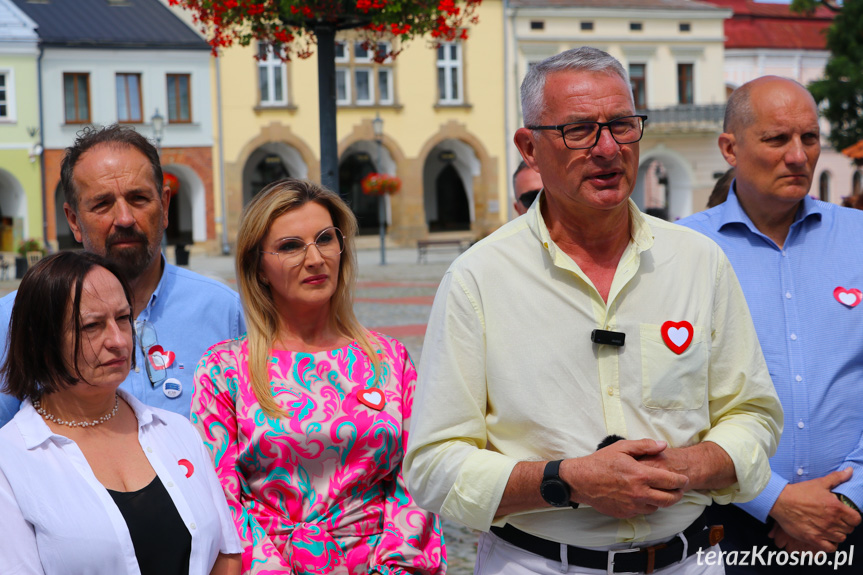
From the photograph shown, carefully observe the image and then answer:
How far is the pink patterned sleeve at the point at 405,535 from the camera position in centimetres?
283

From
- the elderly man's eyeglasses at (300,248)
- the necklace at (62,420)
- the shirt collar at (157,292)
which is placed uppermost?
the elderly man's eyeglasses at (300,248)

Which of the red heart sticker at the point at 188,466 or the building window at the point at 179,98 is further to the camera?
the building window at the point at 179,98

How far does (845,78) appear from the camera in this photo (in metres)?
28.8

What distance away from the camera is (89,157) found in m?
3.16

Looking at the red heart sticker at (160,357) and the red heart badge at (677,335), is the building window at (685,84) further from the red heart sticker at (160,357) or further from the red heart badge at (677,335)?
the red heart badge at (677,335)

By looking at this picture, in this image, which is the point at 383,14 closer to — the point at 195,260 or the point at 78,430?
the point at 78,430

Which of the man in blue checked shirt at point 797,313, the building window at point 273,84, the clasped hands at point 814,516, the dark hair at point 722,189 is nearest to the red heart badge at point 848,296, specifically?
the man in blue checked shirt at point 797,313

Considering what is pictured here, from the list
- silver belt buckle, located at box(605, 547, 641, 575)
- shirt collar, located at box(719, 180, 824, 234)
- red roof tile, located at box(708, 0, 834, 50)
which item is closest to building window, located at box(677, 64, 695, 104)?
red roof tile, located at box(708, 0, 834, 50)

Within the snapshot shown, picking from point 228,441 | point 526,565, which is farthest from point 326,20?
point 526,565

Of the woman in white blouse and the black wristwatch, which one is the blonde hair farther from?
the black wristwatch

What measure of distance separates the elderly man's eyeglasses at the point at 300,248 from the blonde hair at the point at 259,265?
0.24 ft

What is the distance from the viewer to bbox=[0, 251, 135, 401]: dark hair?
2398 mm

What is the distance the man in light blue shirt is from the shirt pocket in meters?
1.56

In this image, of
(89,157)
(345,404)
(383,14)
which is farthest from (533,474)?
(383,14)
